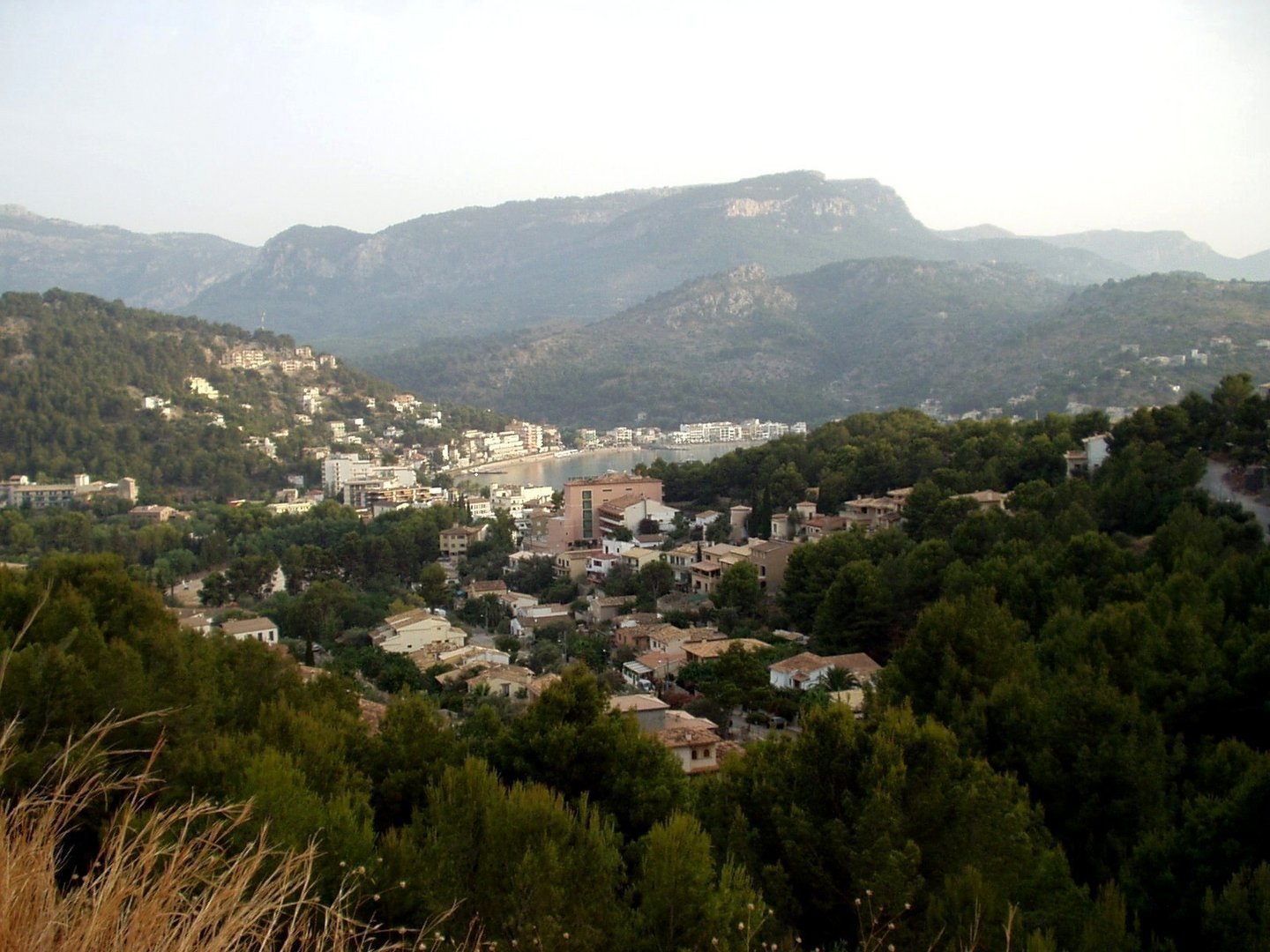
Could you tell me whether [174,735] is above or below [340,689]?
above

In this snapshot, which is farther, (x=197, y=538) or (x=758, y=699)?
(x=197, y=538)

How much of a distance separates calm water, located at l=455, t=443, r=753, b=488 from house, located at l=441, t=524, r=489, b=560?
49.6ft

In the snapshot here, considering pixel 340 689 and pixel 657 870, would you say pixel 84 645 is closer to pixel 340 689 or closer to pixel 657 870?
pixel 340 689

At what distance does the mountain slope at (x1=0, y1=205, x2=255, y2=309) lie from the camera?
394ft

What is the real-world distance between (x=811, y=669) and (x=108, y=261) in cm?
13673

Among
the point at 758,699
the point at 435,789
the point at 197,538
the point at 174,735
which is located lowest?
the point at 197,538

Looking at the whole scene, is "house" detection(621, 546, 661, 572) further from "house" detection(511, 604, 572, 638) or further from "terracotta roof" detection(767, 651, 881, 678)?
"terracotta roof" detection(767, 651, 881, 678)

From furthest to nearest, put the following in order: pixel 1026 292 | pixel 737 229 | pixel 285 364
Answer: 1. pixel 737 229
2. pixel 1026 292
3. pixel 285 364

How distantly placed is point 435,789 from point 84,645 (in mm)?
3462

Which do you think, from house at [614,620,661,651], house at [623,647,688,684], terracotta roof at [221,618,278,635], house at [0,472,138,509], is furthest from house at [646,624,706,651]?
house at [0,472,138,509]

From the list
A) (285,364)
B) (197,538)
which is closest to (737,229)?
(285,364)

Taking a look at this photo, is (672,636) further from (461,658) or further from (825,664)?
(825,664)

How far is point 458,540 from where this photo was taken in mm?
24469

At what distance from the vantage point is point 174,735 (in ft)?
20.5
